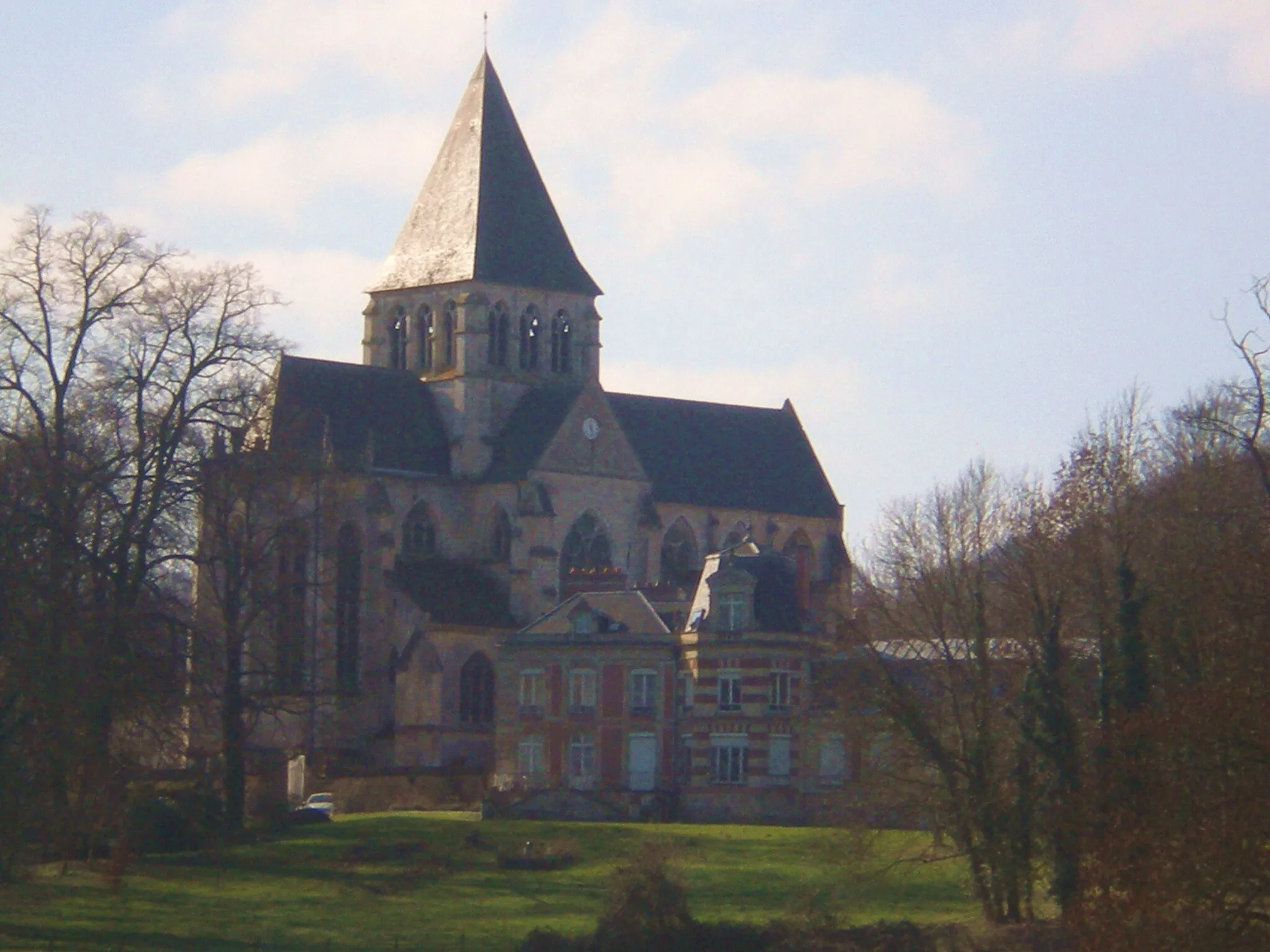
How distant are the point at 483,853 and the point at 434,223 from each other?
35.3 m

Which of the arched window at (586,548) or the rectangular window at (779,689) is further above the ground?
the arched window at (586,548)

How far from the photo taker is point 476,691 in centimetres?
7512

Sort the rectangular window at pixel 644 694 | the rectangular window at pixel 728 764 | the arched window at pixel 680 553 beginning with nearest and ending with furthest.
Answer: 1. the rectangular window at pixel 728 764
2. the rectangular window at pixel 644 694
3. the arched window at pixel 680 553

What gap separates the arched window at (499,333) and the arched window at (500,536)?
5330mm

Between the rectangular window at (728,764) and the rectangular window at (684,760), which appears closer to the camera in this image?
the rectangular window at (728,764)

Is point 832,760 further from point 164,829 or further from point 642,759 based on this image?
point 164,829

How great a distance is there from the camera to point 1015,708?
4694 centimetres

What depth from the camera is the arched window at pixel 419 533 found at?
261 feet

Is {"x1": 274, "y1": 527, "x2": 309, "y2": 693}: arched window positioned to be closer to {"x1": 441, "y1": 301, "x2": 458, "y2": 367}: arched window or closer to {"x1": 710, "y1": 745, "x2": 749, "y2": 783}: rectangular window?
{"x1": 710, "y1": 745, "x2": 749, "y2": 783}: rectangular window

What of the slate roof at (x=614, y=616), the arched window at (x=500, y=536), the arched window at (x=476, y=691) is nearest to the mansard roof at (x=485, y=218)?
the arched window at (x=500, y=536)

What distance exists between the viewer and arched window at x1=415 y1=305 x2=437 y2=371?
83562 mm

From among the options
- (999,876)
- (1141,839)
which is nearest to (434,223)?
(999,876)

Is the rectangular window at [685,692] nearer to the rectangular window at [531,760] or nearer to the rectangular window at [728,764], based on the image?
the rectangular window at [728,764]

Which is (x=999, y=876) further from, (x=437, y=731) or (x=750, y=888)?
(x=437, y=731)
